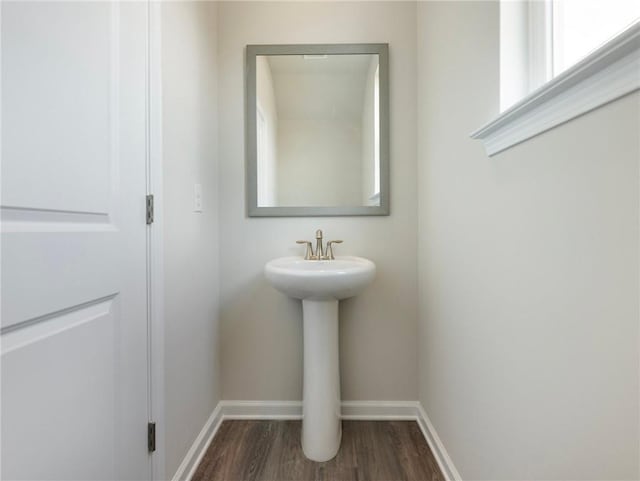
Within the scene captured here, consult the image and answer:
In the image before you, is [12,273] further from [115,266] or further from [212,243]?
[212,243]

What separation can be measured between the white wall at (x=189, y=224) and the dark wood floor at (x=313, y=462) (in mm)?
166

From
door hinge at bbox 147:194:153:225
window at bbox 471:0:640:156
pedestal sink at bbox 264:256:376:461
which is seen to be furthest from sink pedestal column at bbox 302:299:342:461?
window at bbox 471:0:640:156

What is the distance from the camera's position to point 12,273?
0.55 meters

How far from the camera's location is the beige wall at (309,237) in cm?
A: 156

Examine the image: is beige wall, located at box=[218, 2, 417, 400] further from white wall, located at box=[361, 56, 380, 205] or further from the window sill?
the window sill

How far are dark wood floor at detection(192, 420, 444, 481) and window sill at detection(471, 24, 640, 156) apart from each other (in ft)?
4.20

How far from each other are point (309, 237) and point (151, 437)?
3.31 ft

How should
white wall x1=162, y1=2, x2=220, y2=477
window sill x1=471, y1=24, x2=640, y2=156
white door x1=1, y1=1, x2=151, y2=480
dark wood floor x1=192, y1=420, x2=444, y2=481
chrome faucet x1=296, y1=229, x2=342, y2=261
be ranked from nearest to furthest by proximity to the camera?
window sill x1=471, y1=24, x2=640, y2=156 → white door x1=1, y1=1, x2=151, y2=480 → white wall x1=162, y1=2, x2=220, y2=477 → dark wood floor x1=192, y1=420, x2=444, y2=481 → chrome faucet x1=296, y1=229, x2=342, y2=261

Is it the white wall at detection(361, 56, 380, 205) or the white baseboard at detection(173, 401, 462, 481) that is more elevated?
the white wall at detection(361, 56, 380, 205)

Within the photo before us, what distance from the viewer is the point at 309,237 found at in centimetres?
158

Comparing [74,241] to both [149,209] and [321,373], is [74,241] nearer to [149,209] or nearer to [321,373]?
[149,209]

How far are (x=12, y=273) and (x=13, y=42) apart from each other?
0.42 metres

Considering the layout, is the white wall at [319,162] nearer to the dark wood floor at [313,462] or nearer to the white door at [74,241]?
the white door at [74,241]

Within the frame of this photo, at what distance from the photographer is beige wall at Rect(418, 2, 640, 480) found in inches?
19.9
